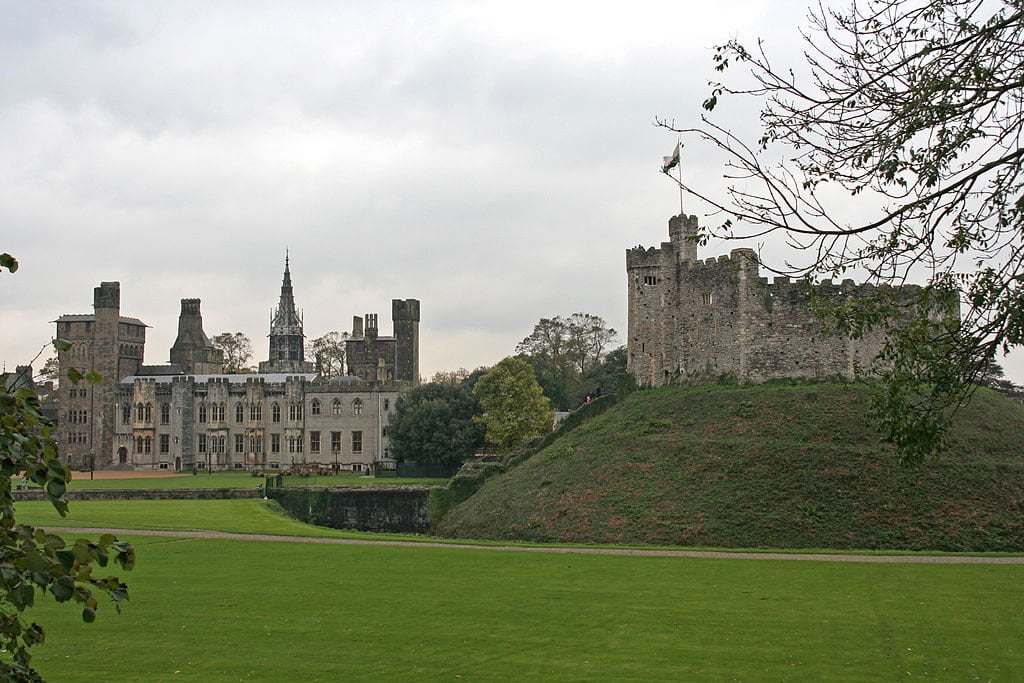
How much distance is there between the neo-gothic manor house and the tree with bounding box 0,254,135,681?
235ft

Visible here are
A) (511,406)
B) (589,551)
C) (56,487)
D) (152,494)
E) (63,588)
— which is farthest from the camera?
(511,406)

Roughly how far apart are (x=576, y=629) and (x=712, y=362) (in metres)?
29.6

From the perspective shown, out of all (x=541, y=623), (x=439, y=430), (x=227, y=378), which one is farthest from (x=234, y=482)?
(x=541, y=623)

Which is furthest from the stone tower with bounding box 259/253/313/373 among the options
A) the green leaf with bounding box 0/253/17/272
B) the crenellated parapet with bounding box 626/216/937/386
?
the green leaf with bounding box 0/253/17/272

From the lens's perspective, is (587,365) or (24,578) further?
(587,365)

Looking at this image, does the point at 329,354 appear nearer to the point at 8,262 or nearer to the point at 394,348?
the point at 394,348

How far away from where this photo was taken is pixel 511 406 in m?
67.2

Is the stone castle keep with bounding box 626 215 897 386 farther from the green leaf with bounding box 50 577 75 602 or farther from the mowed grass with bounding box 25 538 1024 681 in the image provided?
the green leaf with bounding box 50 577 75 602

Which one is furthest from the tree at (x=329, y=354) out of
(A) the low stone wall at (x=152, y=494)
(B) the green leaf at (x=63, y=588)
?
(B) the green leaf at (x=63, y=588)

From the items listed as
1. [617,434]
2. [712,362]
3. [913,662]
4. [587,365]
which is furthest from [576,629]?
[587,365]

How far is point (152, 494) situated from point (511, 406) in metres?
23.9

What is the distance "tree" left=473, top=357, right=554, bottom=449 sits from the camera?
66.2 m

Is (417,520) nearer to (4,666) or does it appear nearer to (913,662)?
(913,662)

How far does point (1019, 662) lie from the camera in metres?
13.7
